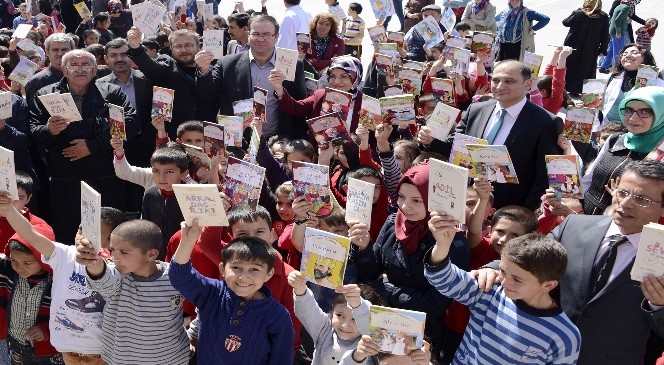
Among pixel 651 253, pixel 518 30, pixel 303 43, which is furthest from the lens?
pixel 518 30

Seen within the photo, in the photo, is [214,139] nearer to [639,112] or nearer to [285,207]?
[285,207]

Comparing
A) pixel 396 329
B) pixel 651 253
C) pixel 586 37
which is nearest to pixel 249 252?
pixel 396 329

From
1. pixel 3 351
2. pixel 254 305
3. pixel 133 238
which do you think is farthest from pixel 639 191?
pixel 3 351

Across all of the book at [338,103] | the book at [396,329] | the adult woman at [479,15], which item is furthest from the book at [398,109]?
the adult woman at [479,15]

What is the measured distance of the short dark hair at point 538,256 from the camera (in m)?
2.81

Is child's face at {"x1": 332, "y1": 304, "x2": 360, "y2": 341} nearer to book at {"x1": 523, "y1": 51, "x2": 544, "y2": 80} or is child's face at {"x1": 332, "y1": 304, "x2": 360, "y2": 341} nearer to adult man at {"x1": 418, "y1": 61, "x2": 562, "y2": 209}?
adult man at {"x1": 418, "y1": 61, "x2": 562, "y2": 209}

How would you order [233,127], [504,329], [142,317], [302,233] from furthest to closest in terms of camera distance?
[233,127] < [302,233] < [142,317] < [504,329]

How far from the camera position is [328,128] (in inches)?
199

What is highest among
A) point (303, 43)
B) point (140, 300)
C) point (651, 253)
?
point (651, 253)

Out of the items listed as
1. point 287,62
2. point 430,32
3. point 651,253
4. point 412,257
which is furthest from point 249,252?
point 430,32

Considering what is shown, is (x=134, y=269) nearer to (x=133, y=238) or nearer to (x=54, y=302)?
(x=133, y=238)

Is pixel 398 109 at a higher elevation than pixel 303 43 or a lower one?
higher

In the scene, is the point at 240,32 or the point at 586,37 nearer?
the point at 240,32

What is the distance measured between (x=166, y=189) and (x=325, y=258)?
172 centimetres
